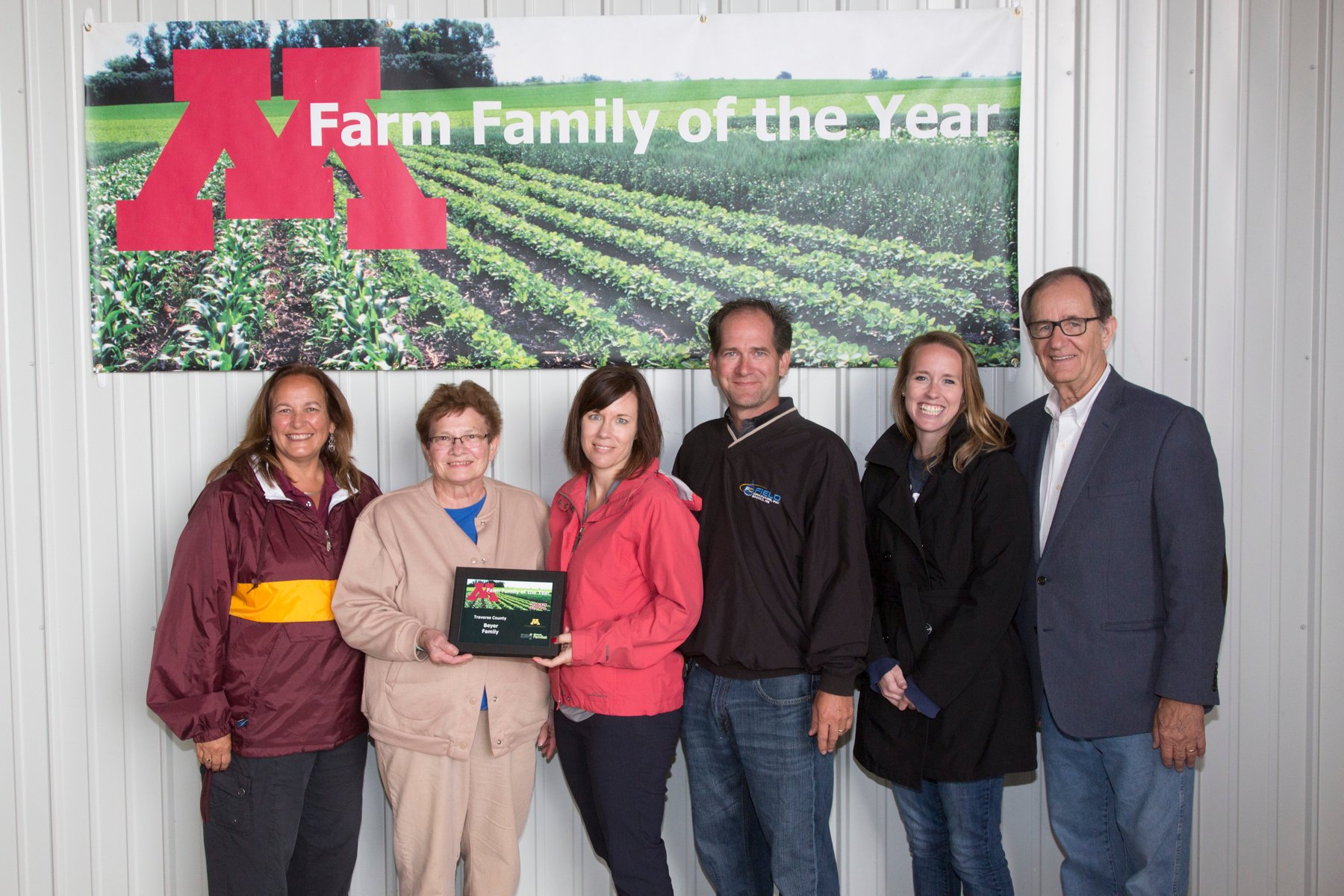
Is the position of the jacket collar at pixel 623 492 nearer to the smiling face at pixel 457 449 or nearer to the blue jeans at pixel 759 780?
the smiling face at pixel 457 449

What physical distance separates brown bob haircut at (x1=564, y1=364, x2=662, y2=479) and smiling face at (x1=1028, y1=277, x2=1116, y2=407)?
104 cm


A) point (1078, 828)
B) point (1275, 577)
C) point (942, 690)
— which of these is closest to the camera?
point (942, 690)

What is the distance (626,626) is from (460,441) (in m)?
0.66

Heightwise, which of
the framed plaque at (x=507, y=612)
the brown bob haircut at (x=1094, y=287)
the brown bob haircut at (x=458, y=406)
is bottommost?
the framed plaque at (x=507, y=612)

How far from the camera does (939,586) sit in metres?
2.07

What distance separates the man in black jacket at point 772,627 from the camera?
6.80ft

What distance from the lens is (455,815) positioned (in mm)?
2143

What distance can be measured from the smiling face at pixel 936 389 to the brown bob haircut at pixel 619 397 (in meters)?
0.68

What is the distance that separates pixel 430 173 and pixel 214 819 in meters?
2.04

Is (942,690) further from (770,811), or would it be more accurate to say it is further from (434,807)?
(434,807)

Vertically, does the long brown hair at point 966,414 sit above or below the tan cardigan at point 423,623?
above

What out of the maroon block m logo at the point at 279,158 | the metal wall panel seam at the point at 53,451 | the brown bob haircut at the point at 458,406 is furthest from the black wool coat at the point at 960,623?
the metal wall panel seam at the point at 53,451

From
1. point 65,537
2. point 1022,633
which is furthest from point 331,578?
point 1022,633

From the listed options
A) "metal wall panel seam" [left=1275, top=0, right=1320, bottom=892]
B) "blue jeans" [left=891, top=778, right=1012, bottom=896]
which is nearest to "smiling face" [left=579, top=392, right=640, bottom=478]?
"blue jeans" [left=891, top=778, right=1012, bottom=896]
